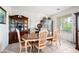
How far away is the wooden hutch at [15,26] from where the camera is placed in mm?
2176

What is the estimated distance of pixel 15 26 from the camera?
7.23ft

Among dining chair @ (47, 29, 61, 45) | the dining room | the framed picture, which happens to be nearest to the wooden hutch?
the dining room

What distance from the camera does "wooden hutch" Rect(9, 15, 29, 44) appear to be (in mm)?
2176

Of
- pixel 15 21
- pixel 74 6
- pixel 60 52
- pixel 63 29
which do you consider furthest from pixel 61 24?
pixel 15 21

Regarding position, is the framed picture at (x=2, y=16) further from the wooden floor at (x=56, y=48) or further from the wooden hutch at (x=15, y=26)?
the wooden floor at (x=56, y=48)

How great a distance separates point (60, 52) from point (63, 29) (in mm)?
543

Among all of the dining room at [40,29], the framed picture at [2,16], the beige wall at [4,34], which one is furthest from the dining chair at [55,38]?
the framed picture at [2,16]

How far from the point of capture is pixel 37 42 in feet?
7.36

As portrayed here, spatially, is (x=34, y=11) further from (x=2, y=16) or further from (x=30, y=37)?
(x=2, y=16)

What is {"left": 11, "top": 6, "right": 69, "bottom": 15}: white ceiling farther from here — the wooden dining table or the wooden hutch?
the wooden dining table

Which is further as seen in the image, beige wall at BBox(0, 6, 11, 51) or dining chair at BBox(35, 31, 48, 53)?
dining chair at BBox(35, 31, 48, 53)

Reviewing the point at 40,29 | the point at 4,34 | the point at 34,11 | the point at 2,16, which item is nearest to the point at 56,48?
the point at 40,29

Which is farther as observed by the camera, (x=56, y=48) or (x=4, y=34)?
(x=56, y=48)
